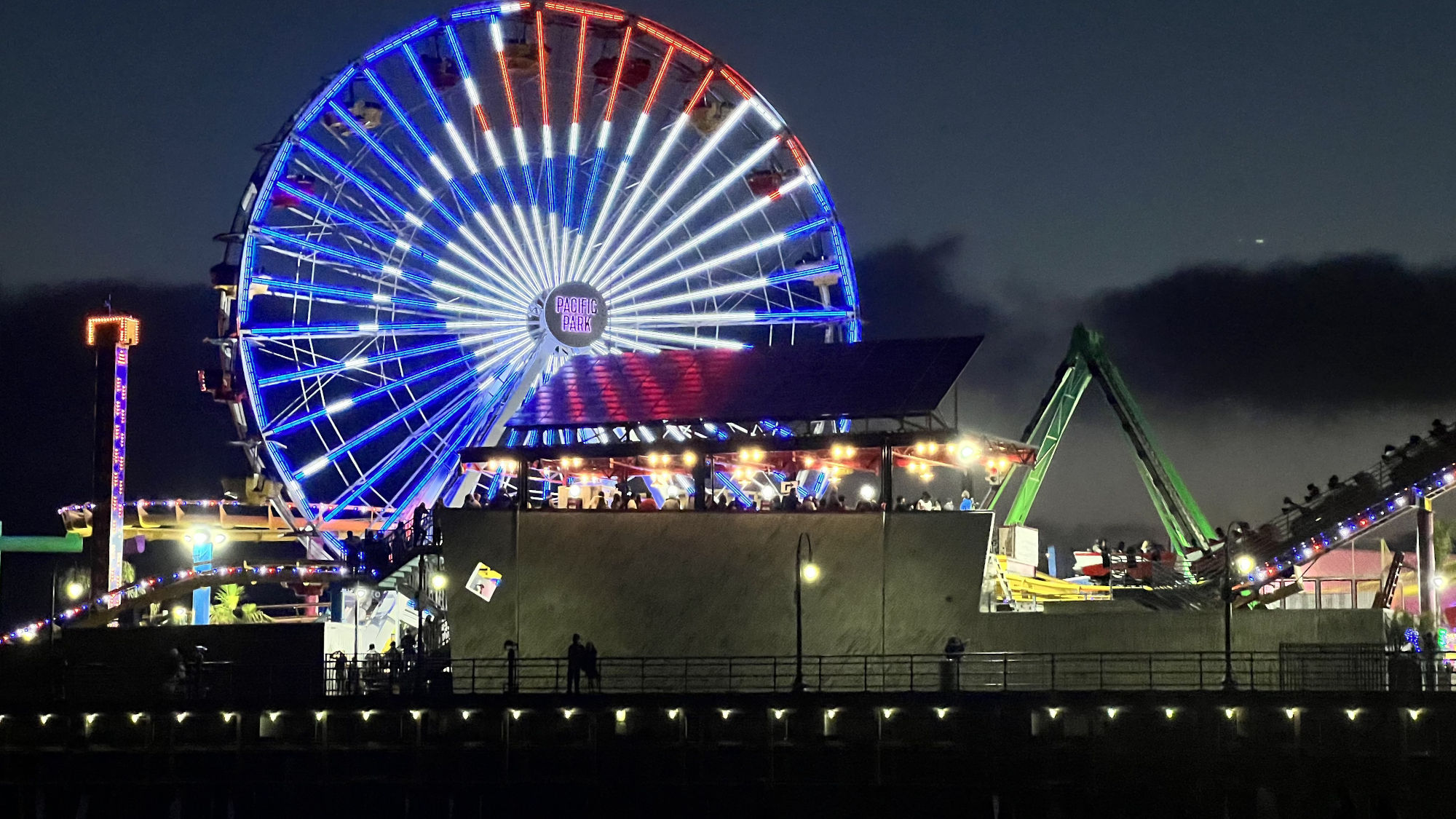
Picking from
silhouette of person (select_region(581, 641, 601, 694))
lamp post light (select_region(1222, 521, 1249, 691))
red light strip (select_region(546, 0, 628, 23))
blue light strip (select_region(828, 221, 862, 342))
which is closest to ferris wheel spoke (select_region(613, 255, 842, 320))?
blue light strip (select_region(828, 221, 862, 342))

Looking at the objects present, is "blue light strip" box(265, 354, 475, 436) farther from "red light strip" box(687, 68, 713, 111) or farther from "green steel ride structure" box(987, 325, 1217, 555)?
"green steel ride structure" box(987, 325, 1217, 555)

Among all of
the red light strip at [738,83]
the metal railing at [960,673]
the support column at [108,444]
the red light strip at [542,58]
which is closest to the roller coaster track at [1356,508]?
the metal railing at [960,673]

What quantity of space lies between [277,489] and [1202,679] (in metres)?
27.6

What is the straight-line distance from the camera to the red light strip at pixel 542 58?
180ft

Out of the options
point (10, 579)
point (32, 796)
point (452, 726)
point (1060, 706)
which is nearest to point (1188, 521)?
point (1060, 706)

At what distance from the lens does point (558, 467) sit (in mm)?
47312

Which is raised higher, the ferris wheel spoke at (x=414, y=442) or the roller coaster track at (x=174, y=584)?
the ferris wheel spoke at (x=414, y=442)

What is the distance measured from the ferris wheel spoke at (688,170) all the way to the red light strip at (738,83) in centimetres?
44

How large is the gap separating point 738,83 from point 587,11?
4.84 m

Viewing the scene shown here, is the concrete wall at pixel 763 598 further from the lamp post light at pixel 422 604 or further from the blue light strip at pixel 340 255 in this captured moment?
the blue light strip at pixel 340 255

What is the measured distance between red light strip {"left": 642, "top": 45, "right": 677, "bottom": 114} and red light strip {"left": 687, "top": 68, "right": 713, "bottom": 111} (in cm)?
98

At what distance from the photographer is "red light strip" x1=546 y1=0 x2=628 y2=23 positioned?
5584cm

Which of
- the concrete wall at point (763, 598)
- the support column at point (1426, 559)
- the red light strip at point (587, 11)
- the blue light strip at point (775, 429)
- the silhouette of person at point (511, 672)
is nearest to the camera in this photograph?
the silhouette of person at point (511, 672)

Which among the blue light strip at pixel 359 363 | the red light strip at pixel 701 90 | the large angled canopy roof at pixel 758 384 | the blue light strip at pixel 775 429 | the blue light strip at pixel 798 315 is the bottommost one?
the blue light strip at pixel 775 429
